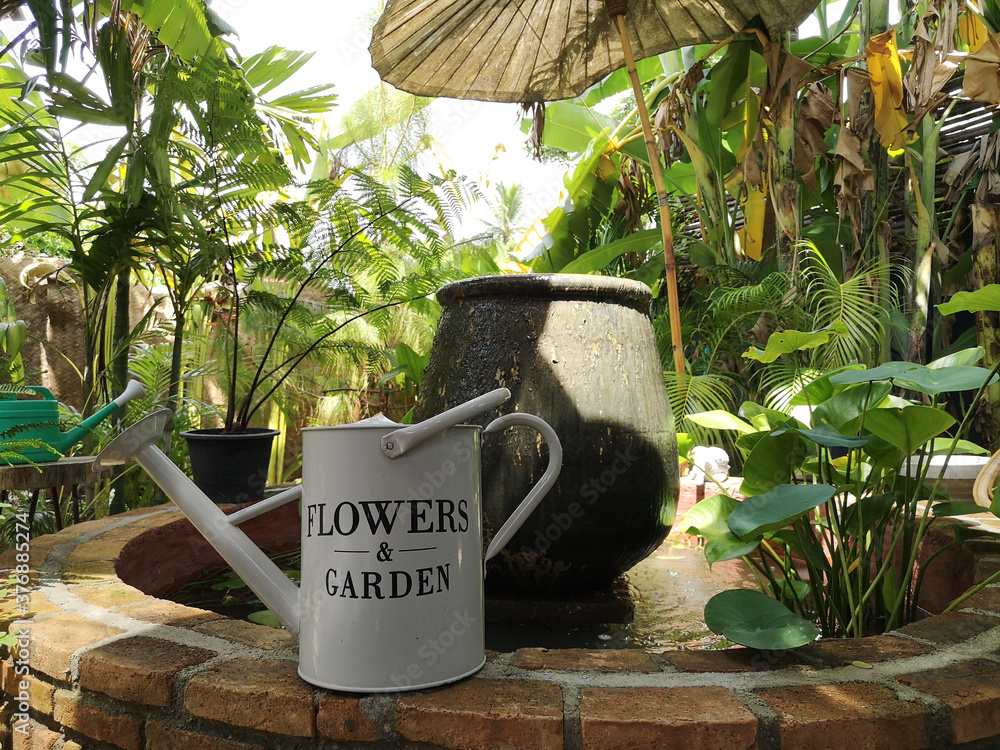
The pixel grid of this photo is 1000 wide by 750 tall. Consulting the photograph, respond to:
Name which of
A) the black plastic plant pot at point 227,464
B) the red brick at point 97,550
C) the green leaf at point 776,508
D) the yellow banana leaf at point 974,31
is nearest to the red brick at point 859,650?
the green leaf at point 776,508

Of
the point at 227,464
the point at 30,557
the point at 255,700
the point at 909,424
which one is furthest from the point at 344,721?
the point at 227,464

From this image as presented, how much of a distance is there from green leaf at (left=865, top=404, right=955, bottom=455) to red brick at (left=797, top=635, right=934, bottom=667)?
271 millimetres

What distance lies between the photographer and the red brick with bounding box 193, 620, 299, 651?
0.87 m

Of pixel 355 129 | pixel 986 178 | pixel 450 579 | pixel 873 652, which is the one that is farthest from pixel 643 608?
pixel 355 129

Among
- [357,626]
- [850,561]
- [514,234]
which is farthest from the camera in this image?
[514,234]

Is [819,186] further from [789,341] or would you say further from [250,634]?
[250,634]

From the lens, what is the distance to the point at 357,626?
712 mm

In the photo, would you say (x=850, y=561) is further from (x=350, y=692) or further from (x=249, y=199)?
(x=249, y=199)

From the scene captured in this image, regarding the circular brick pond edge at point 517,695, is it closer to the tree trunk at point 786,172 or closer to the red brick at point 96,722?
the red brick at point 96,722

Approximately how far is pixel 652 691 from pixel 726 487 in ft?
4.04

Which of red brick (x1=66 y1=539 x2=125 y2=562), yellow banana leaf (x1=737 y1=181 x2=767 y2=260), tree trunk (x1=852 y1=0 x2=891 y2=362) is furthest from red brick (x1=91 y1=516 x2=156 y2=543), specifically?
tree trunk (x1=852 y1=0 x2=891 y2=362)

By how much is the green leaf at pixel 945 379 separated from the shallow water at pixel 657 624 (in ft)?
1.77

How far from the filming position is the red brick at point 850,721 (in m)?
0.65

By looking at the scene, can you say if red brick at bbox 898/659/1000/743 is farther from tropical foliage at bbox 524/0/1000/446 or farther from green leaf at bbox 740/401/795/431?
tropical foliage at bbox 524/0/1000/446
